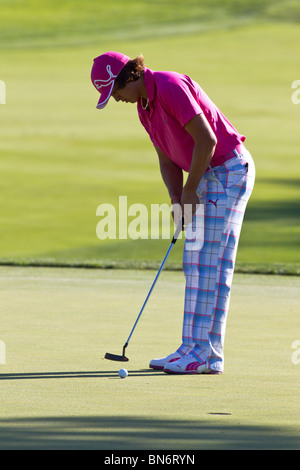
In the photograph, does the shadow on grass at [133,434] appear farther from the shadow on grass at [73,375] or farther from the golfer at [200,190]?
the golfer at [200,190]

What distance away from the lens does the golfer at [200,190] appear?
4.93 meters

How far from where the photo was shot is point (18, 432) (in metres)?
3.45

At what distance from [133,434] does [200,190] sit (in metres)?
1.95

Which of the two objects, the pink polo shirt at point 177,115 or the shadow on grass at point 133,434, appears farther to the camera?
the pink polo shirt at point 177,115

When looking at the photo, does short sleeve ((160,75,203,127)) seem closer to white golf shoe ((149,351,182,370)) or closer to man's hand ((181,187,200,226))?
man's hand ((181,187,200,226))

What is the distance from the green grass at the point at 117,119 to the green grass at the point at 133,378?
2.41 meters

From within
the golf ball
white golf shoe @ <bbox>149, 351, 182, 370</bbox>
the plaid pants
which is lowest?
the golf ball

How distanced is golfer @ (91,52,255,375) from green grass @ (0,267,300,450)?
0.19 m

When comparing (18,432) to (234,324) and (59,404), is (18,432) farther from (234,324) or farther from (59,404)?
(234,324)

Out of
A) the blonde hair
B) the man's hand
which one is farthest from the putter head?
the blonde hair

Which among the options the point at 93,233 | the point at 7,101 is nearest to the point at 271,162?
the point at 93,233

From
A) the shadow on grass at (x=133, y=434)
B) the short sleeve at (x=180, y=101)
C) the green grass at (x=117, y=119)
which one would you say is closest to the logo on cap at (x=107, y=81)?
the short sleeve at (x=180, y=101)

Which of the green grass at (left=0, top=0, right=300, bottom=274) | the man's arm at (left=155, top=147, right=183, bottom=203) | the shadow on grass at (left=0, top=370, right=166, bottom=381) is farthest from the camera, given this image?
the green grass at (left=0, top=0, right=300, bottom=274)

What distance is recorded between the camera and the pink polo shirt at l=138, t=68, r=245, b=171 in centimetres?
483
